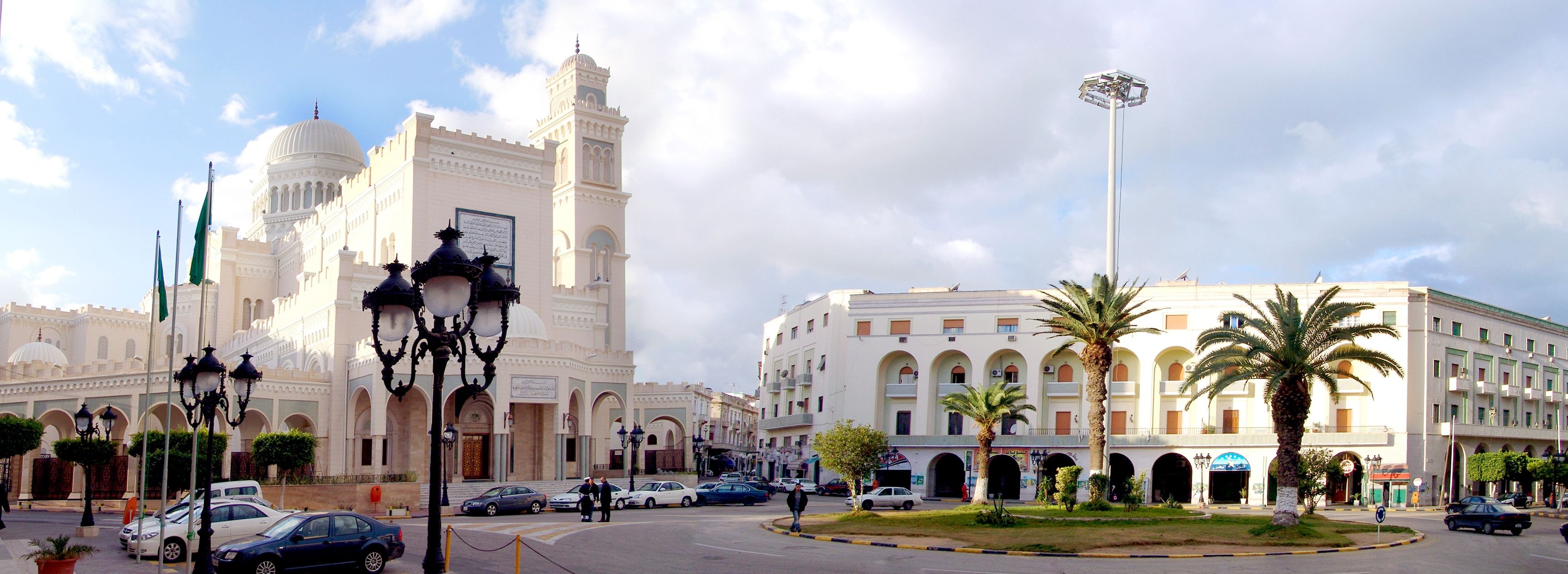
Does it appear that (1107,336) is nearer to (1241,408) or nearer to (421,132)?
(1241,408)

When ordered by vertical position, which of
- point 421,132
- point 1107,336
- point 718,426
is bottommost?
point 718,426

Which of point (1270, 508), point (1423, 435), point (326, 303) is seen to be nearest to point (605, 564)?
point (326, 303)

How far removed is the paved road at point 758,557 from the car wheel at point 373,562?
11.0 inches

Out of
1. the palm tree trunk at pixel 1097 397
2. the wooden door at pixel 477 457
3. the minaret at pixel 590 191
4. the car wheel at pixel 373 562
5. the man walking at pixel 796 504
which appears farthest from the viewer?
the minaret at pixel 590 191

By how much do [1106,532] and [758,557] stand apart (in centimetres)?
942

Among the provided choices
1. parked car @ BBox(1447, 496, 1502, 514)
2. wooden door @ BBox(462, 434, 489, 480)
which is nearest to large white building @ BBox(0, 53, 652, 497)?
wooden door @ BBox(462, 434, 489, 480)

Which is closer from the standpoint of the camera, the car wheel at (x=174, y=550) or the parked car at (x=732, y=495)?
the car wheel at (x=174, y=550)

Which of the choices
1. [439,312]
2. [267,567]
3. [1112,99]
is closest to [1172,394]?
[1112,99]

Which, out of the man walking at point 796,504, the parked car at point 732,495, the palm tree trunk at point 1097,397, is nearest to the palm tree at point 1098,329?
the palm tree trunk at point 1097,397

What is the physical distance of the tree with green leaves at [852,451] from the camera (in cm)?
4088

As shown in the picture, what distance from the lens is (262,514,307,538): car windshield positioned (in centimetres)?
1942

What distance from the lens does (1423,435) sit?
58062 millimetres

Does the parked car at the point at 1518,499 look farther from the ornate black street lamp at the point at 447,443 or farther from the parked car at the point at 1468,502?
the ornate black street lamp at the point at 447,443

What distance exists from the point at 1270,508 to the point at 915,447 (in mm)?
18242
